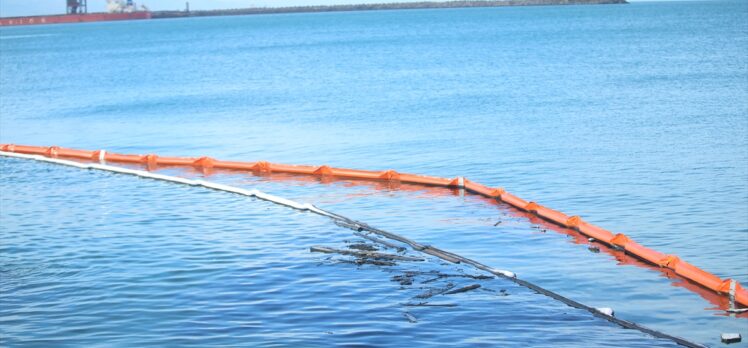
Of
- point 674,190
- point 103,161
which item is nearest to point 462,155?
point 674,190

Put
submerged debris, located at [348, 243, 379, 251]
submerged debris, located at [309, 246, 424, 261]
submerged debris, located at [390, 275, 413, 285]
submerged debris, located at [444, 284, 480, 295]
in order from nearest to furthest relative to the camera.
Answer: submerged debris, located at [444, 284, 480, 295] → submerged debris, located at [390, 275, 413, 285] → submerged debris, located at [309, 246, 424, 261] → submerged debris, located at [348, 243, 379, 251]

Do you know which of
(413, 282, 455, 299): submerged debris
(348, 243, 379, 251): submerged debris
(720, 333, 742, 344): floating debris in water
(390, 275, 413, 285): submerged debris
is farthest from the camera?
(348, 243, 379, 251): submerged debris

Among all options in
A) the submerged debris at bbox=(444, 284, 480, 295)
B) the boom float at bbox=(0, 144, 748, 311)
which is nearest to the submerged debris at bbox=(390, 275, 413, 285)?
the submerged debris at bbox=(444, 284, 480, 295)

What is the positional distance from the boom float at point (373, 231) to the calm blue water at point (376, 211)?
308mm

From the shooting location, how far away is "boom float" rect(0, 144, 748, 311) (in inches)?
694

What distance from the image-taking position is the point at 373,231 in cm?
2273

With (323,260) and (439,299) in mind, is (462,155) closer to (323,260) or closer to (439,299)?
(323,260)

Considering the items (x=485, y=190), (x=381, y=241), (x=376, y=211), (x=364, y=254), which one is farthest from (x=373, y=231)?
(x=485, y=190)

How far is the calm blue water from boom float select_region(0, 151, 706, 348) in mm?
308

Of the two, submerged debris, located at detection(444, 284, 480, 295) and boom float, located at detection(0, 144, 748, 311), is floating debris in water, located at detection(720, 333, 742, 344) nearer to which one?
boom float, located at detection(0, 144, 748, 311)

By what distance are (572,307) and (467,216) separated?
7.90 m

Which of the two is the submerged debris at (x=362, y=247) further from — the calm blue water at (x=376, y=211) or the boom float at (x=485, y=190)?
the boom float at (x=485, y=190)

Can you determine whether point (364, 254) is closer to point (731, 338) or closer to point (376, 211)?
Result: point (376, 211)

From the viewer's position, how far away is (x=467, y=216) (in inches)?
968
